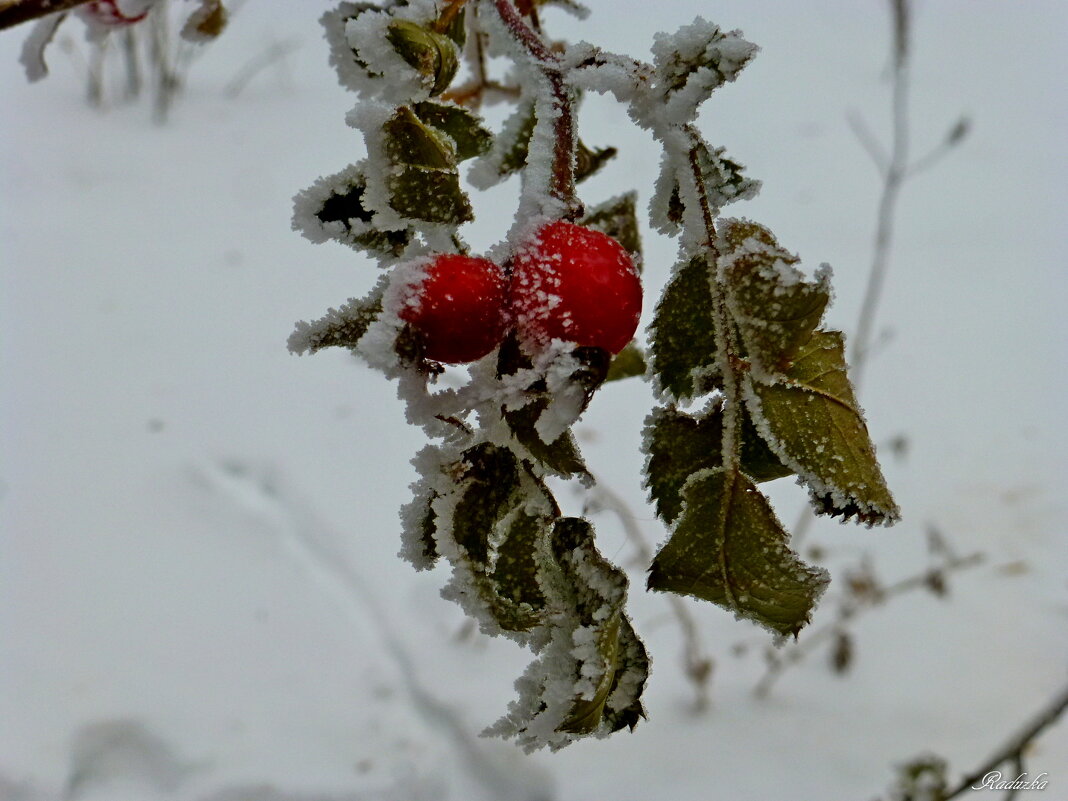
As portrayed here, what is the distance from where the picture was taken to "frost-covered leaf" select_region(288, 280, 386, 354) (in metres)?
0.30

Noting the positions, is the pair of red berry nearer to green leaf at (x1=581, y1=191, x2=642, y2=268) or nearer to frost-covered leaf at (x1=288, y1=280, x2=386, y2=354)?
frost-covered leaf at (x1=288, y1=280, x2=386, y2=354)

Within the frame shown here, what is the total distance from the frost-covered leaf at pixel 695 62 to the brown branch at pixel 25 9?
247 millimetres

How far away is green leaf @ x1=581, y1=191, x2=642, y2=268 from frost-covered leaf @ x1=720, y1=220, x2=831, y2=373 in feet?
0.52

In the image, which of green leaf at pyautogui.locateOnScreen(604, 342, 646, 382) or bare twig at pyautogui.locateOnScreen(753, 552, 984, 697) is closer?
green leaf at pyautogui.locateOnScreen(604, 342, 646, 382)

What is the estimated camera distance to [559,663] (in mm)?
292

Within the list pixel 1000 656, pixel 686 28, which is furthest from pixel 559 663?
pixel 1000 656

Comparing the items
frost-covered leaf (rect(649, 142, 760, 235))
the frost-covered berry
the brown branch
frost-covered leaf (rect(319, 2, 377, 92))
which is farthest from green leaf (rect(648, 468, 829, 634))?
the frost-covered berry

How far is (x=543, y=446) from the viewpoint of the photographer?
284mm

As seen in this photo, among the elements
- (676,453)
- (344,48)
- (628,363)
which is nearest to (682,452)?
(676,453)

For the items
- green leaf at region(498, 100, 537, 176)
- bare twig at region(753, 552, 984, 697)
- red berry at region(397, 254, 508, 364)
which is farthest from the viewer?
bare twig at region(753, 552, 984, 697)

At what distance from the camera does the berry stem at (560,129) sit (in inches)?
12.0

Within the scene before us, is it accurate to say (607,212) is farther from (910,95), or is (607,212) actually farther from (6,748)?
(910,95)
